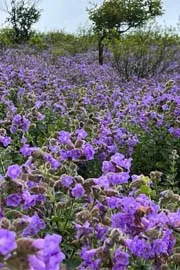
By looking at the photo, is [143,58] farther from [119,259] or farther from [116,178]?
[119,259]

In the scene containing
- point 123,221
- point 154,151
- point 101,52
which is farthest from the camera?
point 101,52

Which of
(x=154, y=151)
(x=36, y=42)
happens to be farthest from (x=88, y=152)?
(x=36, y=42)

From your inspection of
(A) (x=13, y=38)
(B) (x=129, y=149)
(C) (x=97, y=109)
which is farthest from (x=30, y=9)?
(B) (x=129, y=149)

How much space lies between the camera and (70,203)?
220cm

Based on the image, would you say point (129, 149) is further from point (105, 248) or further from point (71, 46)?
point (71, 46)

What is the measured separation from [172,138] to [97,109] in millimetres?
1489

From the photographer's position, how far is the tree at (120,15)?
19250 mm

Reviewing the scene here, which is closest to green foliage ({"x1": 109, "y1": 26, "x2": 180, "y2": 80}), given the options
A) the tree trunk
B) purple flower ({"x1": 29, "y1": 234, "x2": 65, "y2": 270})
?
the tree trunk

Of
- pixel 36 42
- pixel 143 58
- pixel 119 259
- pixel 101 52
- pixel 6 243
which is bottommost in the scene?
pixel 36 42

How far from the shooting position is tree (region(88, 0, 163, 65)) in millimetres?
19250

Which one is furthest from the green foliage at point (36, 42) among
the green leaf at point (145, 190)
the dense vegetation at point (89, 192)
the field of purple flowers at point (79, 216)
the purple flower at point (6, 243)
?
the purple flower at point (6, 243)

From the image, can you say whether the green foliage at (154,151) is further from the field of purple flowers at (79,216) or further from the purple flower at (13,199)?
the purple flower at (13,199)

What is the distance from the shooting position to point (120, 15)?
20047 mm

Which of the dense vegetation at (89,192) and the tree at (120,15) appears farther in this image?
the tree at (120,15)
